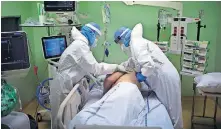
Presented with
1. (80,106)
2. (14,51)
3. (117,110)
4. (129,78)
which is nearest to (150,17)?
(129,78)

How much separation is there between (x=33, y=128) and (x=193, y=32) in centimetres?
279

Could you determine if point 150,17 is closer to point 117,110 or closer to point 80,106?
point 80,106

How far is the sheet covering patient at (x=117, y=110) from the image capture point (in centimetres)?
178

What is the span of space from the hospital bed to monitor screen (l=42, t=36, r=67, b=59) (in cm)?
62

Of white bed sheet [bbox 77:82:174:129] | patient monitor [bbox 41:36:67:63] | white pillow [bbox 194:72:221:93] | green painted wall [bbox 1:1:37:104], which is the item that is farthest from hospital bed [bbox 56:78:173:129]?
green painted wall [bbox 1:1:37:104]

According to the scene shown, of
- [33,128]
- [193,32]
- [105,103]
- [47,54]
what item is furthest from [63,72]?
[193,32]

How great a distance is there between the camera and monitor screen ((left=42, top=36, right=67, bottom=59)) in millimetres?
2920

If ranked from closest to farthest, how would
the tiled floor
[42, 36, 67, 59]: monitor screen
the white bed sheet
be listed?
1. the white bed sheet
2. [42, 36, 67, 59]: monitor screen
3. the tiled floor

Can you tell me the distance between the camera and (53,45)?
2.99 meters

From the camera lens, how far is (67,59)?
2.62 m

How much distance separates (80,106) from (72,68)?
0.41 metres

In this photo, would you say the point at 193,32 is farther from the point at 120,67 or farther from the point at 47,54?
the point at 47,54

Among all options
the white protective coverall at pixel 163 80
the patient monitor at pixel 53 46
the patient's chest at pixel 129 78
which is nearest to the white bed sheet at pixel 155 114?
the white protective coverall at pixel 163 80

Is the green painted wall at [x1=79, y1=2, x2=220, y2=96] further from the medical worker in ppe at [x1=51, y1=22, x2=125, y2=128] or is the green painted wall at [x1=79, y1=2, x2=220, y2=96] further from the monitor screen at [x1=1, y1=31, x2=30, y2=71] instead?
the monitor screen at [x1=1, y1=31, x2=30, y2=71]
